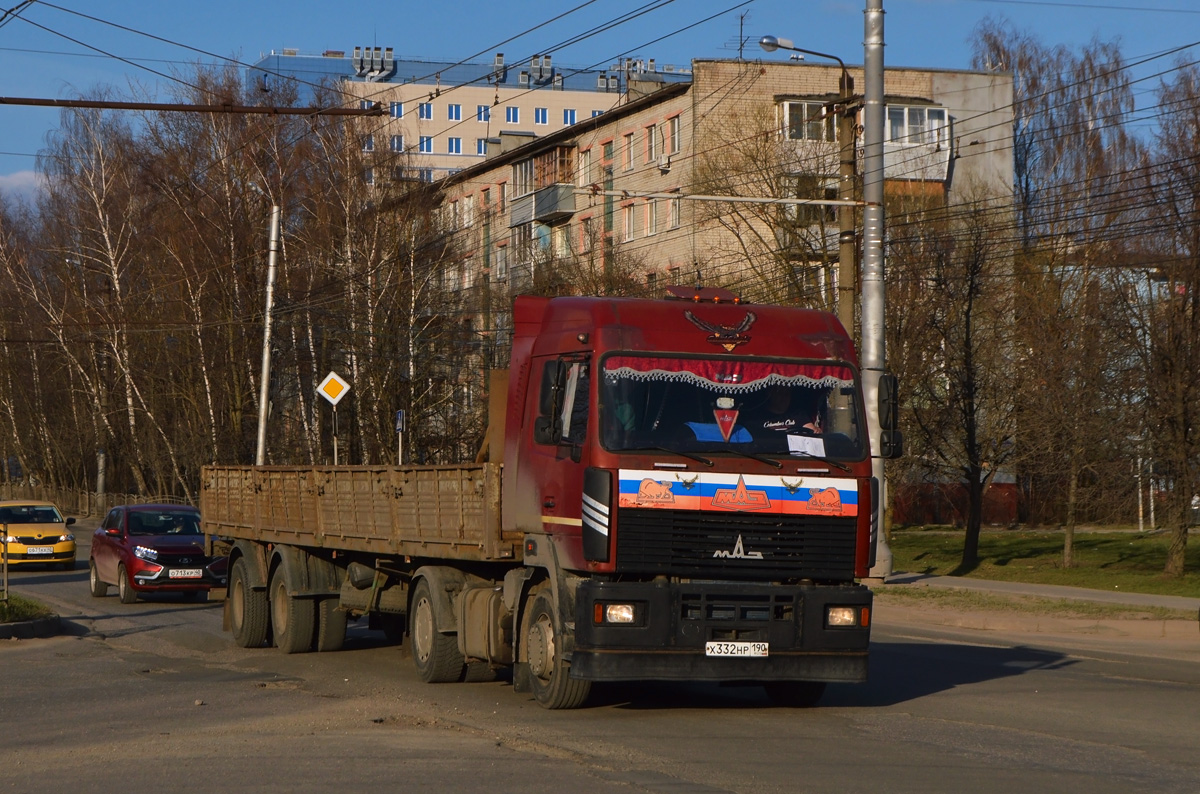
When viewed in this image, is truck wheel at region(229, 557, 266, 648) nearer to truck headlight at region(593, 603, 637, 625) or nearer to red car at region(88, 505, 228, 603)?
red car at region(88, 505, 228, 603)

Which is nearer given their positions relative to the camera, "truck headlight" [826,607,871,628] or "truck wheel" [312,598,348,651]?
"truck headlight" [826,607,871,628]

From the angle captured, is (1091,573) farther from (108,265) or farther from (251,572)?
(108,265)

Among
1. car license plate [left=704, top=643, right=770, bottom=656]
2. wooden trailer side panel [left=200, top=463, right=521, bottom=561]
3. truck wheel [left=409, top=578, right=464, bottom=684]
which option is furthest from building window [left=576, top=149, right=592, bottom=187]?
car license plate [left=704, top=643, right=770, bottom=656]

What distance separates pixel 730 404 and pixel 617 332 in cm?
95

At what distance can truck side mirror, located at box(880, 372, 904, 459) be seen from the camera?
420 inches

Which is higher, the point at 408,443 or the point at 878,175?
the point at 878,175

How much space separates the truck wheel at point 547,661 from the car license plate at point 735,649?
940 mm

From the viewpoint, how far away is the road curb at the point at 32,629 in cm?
1549

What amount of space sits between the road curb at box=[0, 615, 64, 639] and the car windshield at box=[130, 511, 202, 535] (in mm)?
5596

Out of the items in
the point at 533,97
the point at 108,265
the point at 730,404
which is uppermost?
the point at 533,97

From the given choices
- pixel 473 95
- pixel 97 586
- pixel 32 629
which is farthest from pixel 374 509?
pixel 473 95

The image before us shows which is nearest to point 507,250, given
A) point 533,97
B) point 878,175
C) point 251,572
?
point 878,175

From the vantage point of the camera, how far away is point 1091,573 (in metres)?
28.0

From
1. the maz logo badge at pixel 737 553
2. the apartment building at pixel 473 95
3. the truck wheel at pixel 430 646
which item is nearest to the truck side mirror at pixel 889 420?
the maz logo badge at pixel 737 553
